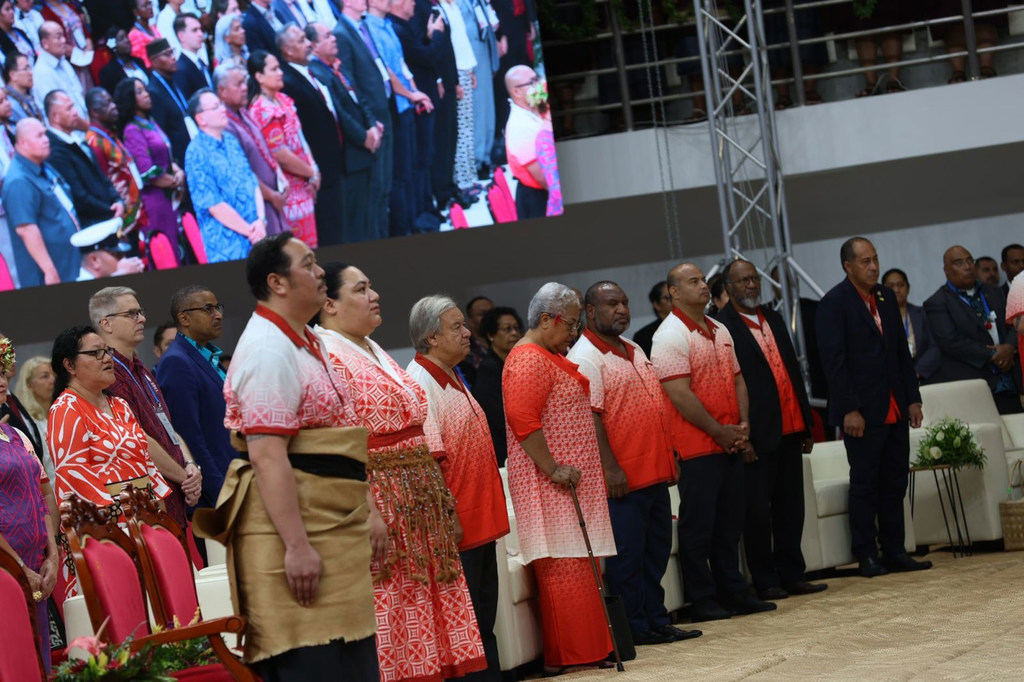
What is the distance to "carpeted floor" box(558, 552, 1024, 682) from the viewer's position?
14.6 feet

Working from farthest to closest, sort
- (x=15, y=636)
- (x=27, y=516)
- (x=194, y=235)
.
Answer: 1. (x=194, y=235)
2. (x=27, y=516)
3. (x=15, y=636)

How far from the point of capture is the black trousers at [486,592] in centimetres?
466

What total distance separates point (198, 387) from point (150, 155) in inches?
182

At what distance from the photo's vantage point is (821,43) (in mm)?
11180

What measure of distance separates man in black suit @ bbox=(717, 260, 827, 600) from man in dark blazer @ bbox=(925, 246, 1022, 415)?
2.13 m

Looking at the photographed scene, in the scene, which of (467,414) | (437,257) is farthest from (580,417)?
(437,257)

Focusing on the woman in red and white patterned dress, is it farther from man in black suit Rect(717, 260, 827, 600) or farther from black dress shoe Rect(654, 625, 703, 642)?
man in black suit Rect(717, 260, 827, 600)

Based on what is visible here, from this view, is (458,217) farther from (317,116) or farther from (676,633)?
(676,633)

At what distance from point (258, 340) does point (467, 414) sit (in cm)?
185

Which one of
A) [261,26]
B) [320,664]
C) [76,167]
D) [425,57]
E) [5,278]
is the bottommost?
[320,664]

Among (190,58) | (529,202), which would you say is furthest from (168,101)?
(529,202)

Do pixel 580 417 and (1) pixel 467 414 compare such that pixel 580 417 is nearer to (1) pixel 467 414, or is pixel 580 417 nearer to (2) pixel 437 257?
(1) pixel 467 414

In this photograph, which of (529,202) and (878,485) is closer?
(878,485)

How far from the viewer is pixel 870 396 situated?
6840 millimetres
